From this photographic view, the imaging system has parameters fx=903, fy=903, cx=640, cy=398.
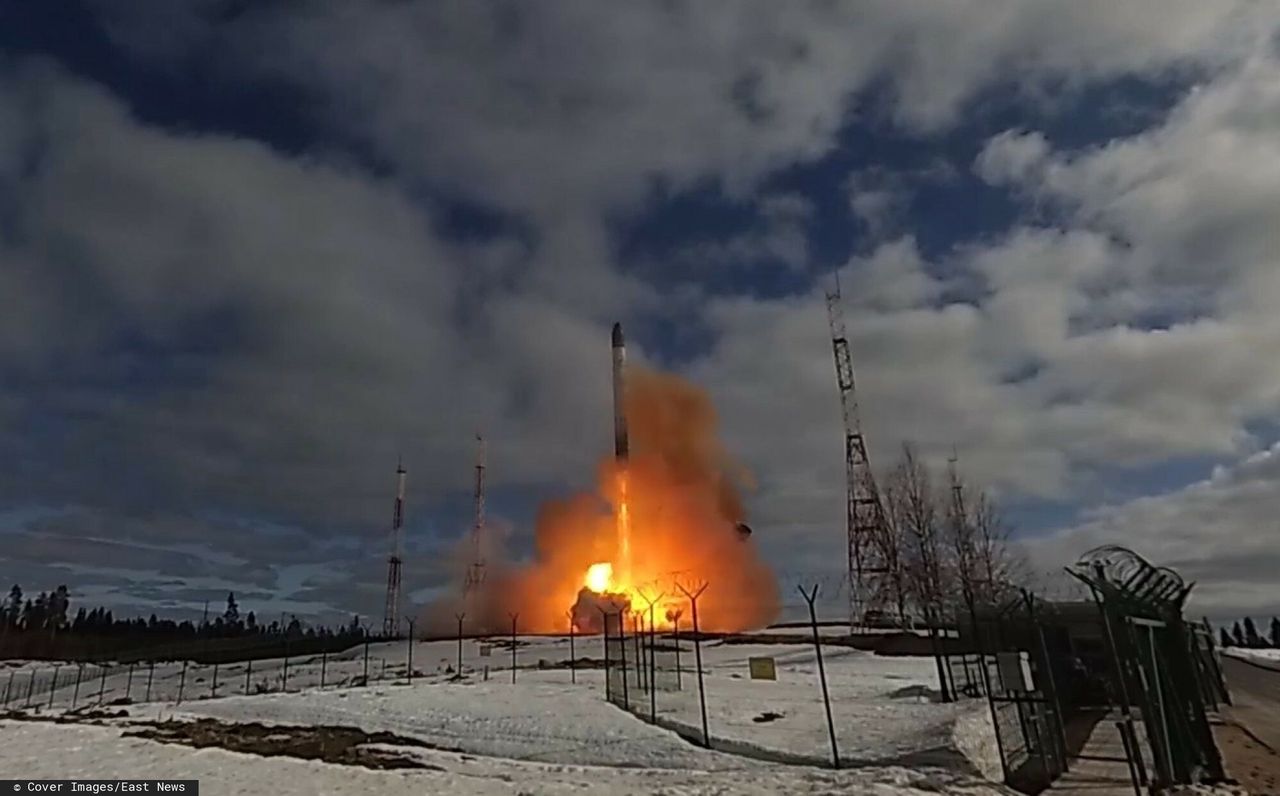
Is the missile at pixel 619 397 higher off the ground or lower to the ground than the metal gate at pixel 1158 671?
higher

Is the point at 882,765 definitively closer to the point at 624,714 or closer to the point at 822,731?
the point at 822,731

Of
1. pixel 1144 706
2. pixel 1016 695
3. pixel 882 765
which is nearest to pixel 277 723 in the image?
pixel 882 765

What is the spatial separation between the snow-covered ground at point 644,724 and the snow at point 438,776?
0.30 feet

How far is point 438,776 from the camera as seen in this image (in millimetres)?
17578

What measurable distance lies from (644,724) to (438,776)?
1003 cm

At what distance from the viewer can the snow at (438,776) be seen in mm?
15445

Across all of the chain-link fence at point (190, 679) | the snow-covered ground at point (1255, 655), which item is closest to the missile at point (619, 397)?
the chain-link fence at point (190, 679)

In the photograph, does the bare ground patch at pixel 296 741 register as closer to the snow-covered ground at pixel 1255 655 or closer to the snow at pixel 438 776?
the snow at pixel 438 776

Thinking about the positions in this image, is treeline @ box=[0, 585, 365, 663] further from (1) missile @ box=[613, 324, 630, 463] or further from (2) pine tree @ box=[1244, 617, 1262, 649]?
(2) pine tree @ box=[1244, 617, 1262, 649]

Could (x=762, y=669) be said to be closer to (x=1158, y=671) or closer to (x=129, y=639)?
(x=1158, y=671)

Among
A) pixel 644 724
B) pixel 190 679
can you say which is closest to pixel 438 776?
pixel 644 724

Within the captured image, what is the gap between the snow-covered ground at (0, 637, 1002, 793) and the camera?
17.1m

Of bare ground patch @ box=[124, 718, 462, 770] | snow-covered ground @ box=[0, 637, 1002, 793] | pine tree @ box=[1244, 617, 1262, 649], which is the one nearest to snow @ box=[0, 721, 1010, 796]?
snow-covered ground @ box=[0, 637, 1002, 793]

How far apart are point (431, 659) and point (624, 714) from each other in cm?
3784
